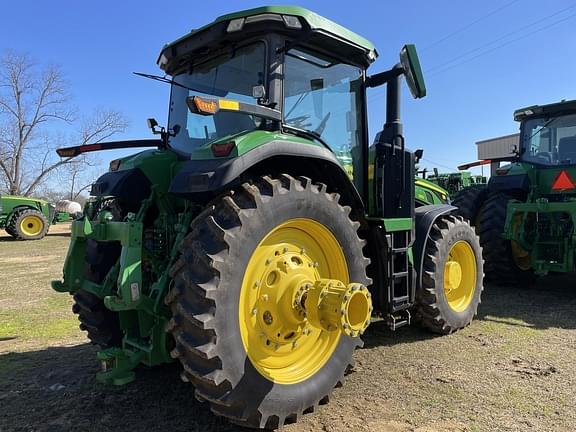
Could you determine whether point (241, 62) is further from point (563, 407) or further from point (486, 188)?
point (486, 188)

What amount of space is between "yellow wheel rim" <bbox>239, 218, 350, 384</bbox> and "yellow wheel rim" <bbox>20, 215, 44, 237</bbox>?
1804 cm

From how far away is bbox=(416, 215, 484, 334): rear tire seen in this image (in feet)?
15.4

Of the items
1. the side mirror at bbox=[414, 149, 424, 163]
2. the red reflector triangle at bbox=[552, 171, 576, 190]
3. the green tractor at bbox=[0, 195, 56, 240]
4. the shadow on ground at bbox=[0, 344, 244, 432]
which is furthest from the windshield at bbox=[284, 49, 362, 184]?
the green tractor at bbox=[0, 195, 56, 240]

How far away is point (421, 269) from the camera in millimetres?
4594

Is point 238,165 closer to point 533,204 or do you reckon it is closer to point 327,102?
point 327,102

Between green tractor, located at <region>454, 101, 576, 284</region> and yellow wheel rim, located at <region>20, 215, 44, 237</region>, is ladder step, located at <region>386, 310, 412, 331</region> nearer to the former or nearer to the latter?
green tractor, located at <region>454, 101, 576, 284</region>

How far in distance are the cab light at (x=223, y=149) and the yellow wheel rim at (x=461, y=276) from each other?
10.3ft

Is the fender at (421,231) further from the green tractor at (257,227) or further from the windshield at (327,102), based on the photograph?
the windshield at (327,102)

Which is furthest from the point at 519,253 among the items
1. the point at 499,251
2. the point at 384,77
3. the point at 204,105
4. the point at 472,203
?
the point at 204,105

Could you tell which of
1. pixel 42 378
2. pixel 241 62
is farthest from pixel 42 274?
pixel 241 62

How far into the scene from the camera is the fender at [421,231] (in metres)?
4.58

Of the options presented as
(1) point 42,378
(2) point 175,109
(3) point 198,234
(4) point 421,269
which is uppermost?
(2) point 175,109

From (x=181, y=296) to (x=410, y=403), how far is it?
1833 millimetres

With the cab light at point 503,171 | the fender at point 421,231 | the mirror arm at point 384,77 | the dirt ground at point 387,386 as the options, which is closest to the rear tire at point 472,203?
the cab light at point 503,171
